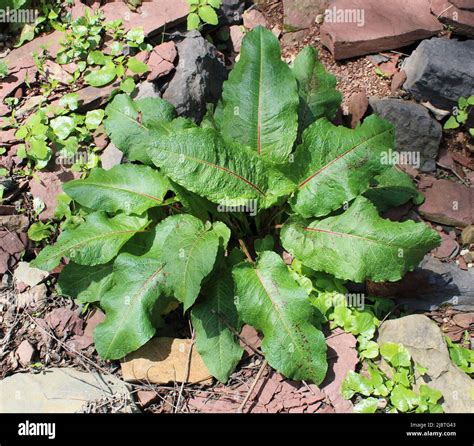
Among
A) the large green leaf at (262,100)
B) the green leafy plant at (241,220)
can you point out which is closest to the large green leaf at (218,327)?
the green leafy plant at (241,220)

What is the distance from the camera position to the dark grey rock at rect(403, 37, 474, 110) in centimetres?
450

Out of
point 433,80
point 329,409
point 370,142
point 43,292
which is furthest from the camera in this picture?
point 433,80

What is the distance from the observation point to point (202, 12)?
480 cm

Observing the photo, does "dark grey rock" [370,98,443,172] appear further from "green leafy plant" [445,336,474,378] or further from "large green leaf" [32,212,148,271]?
"large green leaf" [32,212,148,271]

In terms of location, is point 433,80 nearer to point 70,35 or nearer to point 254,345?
point 254,345

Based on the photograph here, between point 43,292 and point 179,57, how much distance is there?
2.10 meters

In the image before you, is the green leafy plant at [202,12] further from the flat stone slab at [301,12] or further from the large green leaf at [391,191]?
the large green leaf at [391,191]

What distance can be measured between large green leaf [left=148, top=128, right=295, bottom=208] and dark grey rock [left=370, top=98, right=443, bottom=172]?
1.15 metres

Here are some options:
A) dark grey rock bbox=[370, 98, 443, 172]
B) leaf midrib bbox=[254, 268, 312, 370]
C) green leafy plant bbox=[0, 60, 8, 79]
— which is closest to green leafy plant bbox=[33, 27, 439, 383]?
leaf midrib bbox=[254, 268, 312, 370]

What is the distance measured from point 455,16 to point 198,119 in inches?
89.3

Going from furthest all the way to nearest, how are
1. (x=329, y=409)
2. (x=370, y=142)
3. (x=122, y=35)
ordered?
(x=122, y=35), (x=370, y=142), (x=329, y=409)

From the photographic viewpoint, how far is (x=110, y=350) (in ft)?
12.0

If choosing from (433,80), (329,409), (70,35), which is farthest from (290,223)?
(70,35)

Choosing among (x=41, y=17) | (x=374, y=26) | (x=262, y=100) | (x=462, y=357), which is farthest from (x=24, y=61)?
(x=462, y=357)
